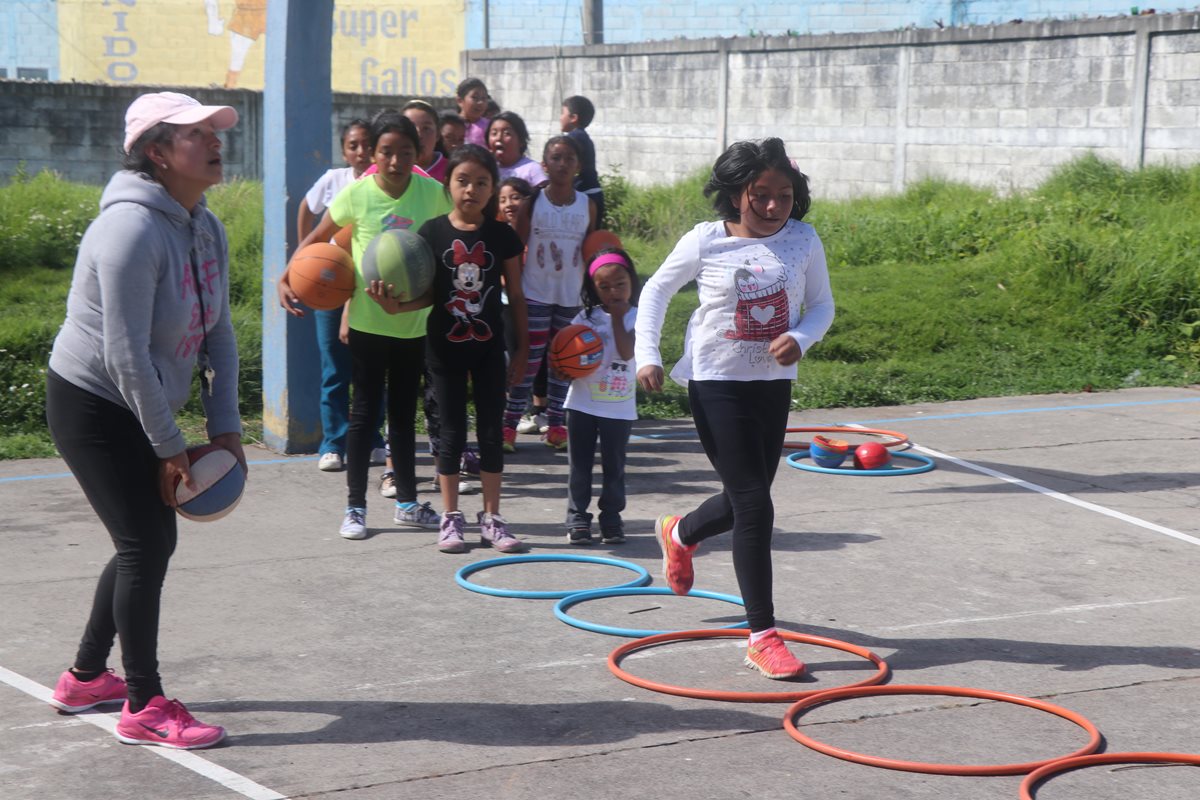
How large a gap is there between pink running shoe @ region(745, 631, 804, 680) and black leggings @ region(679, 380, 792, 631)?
0.06 meters

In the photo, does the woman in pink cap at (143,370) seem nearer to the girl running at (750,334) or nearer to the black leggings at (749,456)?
the girl running at (750,334)

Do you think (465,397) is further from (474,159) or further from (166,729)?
(166,729)

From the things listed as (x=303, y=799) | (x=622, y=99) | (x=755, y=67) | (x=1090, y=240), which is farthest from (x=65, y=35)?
(x=303, y=799)

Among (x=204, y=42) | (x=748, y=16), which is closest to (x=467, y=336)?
(x=748, y=16)

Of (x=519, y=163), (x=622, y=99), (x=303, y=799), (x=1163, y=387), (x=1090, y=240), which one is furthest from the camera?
(x=622, y=99)

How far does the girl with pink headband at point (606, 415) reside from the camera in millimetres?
7586

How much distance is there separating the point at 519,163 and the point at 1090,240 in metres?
7.23

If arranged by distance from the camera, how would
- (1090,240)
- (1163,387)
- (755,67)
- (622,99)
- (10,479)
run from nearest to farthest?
(10,479) → (1163,387) → (1090,240) → (755,67) → (622,99)

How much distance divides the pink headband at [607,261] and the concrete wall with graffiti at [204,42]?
112ft

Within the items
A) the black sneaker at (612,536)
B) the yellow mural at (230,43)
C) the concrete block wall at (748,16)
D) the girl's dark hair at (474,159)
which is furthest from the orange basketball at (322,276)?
the yellow mural at (230,43)

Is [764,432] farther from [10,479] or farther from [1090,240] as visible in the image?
[1090,240]

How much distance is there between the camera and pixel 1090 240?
1496cm

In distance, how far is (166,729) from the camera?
474 cm

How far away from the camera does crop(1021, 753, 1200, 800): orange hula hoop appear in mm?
4617
